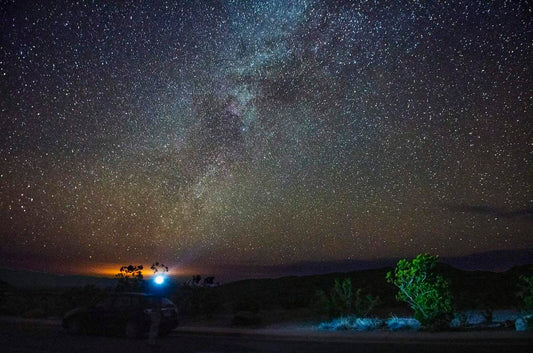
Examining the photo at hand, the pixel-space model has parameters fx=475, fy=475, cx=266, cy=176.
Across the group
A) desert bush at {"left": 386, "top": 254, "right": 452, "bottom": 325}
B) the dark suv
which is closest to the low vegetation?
desert bush at {"left": 386, "top": 254, "right": 452, "bottom": 325}

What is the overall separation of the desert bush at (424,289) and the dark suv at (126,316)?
7536mm

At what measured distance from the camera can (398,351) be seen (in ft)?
36.8

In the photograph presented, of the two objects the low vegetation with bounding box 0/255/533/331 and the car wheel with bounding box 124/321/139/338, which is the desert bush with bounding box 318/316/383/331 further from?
the car wheel with bounding box 124/321/139/338

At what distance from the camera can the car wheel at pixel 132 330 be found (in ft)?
50.4

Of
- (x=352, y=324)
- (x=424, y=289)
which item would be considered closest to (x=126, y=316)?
(x=352, y=324)

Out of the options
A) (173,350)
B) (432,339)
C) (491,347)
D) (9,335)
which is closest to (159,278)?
(173,350)

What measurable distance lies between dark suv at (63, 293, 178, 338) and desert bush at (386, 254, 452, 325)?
24.7ft

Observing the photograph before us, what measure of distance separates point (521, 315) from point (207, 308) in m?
15.0

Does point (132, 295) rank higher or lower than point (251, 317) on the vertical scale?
higher

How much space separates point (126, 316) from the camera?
15.6m

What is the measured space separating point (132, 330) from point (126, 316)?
1.68 ft

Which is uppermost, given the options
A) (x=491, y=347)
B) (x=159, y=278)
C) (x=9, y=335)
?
(x=159, y=278)

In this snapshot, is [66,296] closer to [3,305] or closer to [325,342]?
[3,305]

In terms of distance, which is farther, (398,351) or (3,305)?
(3,305)
